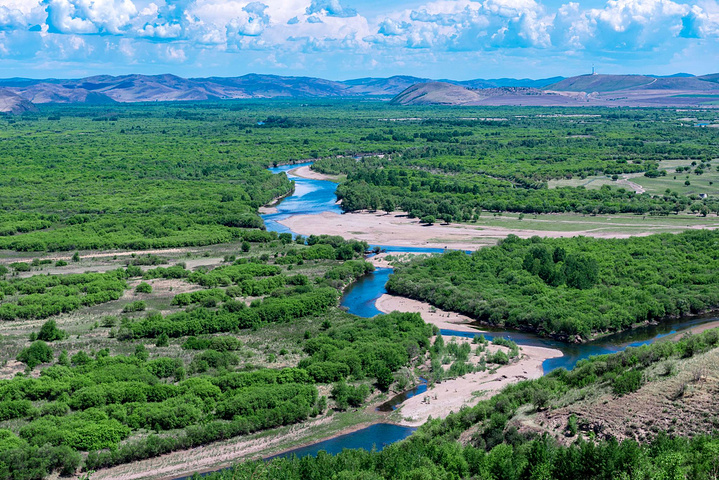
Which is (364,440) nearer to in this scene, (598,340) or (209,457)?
(209,457)

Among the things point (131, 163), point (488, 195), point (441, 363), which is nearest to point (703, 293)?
point (441, 363)

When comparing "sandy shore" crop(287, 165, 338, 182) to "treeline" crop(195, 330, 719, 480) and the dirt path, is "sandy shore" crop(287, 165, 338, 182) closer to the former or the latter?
the dirt path

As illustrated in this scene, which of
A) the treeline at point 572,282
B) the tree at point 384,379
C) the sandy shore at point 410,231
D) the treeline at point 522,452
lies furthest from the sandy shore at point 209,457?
the sandy shore at point 410,231

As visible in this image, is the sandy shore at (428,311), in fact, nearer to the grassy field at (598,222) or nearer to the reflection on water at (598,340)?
the reflection on water at (598,340)

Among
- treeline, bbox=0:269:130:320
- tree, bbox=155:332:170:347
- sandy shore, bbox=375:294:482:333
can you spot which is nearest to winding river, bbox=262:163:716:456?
sandy shore, bbox=375:294:482:333

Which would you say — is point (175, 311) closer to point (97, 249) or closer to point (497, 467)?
point (97, 249)

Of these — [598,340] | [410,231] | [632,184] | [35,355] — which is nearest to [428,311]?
[598,340]
